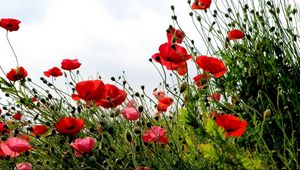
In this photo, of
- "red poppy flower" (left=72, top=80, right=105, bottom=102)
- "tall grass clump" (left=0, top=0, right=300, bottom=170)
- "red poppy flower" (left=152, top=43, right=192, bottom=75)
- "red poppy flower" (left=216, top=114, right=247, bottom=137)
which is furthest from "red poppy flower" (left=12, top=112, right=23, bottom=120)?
"red poppy flower" (left=216, top=114, right=247, bottom=137)

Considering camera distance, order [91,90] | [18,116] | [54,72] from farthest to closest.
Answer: [18,116] → [54,72] → [91,90]

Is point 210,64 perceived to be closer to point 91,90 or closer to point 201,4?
point 91,90

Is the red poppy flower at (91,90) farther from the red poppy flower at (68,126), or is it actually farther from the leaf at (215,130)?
the leaf at (215,130)

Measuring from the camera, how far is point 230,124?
6.09ft

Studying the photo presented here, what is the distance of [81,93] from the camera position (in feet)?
7.64

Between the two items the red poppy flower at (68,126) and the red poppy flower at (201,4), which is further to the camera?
the red poppy flower at (201,4)

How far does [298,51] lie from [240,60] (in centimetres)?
38

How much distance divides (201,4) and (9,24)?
1.33m

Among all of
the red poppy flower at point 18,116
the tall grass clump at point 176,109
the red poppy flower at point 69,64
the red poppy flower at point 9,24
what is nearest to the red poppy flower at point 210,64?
the tall grass clump at point 176,109

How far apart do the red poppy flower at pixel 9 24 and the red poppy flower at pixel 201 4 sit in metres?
1.24

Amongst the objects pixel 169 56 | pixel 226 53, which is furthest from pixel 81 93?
pixel 226 53

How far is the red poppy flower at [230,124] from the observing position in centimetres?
185

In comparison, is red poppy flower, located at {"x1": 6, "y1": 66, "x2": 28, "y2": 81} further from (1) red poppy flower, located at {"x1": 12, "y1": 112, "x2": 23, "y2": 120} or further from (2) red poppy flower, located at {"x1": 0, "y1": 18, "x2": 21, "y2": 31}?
(1) red poppy flower, located at {"x1": 12, "y1": 112, "x2": 23, "y2": 120}

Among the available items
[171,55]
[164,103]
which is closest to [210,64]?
[171,55]
